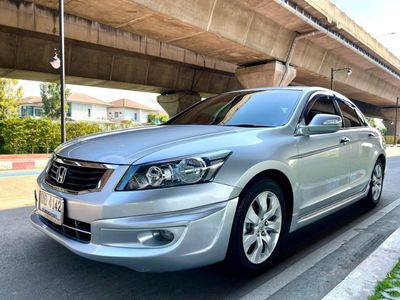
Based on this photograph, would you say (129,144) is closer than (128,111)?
Yes

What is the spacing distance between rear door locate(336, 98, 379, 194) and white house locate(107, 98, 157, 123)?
65.6 m

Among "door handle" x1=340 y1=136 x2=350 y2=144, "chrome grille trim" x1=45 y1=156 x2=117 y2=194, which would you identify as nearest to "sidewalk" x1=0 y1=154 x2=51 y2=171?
"chrome grille trim" x1=45 y1=156 x2=117 y2=194

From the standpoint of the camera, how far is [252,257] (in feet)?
9.16

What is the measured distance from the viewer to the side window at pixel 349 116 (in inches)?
174

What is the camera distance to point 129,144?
8.91 feet

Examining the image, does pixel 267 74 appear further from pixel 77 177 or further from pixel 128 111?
pixel 128 111

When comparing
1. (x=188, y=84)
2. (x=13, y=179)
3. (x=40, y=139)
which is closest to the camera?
(x=13, y=179)

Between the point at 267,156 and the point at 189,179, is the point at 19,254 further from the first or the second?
the point at 267,156

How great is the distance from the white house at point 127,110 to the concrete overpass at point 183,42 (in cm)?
5058

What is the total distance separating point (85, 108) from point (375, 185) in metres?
64.8

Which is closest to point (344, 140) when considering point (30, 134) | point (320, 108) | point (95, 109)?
point (320, 108)

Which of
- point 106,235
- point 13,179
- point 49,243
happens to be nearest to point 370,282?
point 106,235

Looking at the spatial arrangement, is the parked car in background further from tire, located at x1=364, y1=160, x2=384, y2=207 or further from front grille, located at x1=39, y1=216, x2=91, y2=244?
tire, located at x1=364, y1=160, x2=384, y2=207

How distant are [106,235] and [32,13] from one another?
1202 cm
